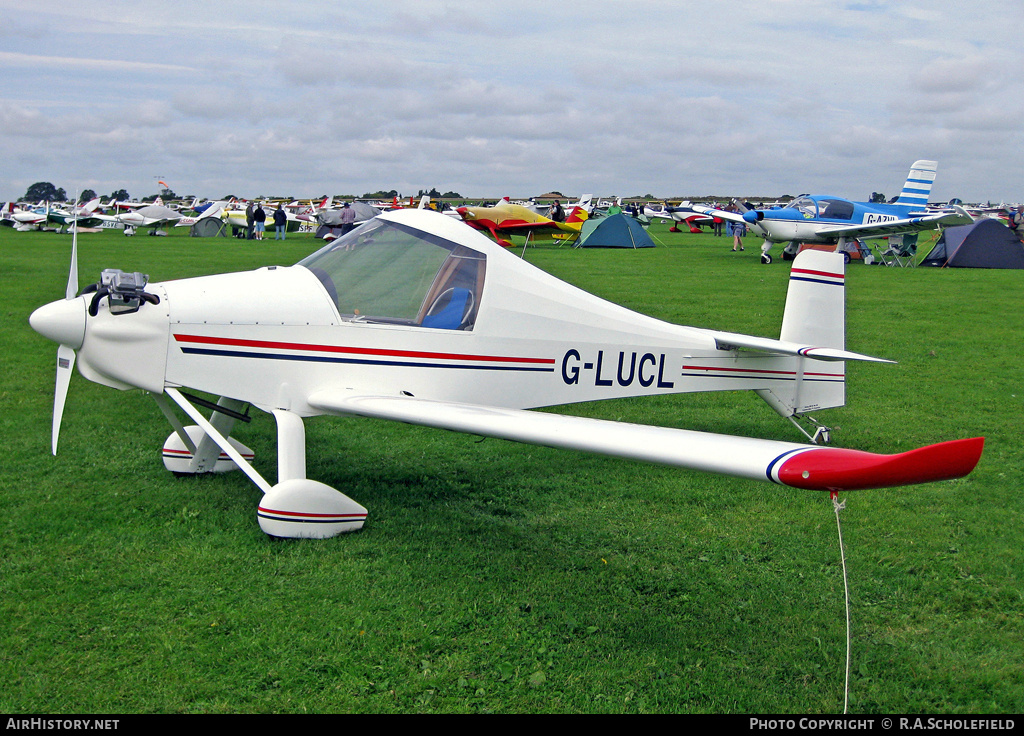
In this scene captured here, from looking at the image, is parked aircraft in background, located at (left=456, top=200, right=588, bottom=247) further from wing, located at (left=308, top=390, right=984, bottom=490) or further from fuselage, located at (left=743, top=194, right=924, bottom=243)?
wing, located at (left=308, top=390, right=984, bottom=490)

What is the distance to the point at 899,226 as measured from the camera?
2583 cm

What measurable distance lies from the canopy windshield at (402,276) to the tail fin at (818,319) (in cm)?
272

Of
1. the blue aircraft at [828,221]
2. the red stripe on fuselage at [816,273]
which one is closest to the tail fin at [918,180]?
the blue aircraft at [828,221]

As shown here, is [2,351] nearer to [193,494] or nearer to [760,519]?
[193,494]

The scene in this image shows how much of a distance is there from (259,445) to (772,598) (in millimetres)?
4317

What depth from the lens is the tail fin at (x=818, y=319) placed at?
6.51m

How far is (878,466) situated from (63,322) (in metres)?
4.29

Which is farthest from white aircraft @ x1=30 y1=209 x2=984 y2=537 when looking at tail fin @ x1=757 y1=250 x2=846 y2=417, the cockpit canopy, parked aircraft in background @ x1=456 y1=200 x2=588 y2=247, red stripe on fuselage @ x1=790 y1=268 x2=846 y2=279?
parked aircraft in background @ x1=456 y1=200 x2=588 y2=247

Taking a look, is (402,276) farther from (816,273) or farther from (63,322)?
(816,273)

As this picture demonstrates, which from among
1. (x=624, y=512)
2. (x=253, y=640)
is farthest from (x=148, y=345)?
(x=624, y=512)

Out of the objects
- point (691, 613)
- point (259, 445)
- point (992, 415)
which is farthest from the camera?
point (992, 415)

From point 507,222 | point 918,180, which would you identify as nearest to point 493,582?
point 507,222

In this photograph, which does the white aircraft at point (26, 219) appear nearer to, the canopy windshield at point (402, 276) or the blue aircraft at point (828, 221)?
the blue aircraft at point (828, 221)

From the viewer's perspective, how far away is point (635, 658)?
144 inches
